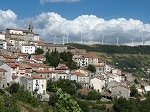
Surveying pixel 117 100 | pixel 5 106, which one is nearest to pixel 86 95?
pixel 117 100

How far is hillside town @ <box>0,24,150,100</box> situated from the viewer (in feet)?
182

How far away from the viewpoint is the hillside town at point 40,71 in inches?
2186

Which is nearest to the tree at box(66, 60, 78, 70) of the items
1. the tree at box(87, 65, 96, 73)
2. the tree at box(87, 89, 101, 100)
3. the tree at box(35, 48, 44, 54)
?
the tree at box(87, 65, 96, 73)

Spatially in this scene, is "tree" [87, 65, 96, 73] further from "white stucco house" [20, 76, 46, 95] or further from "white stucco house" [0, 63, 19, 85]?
"white stucco house" [0, 63, 19, 85]

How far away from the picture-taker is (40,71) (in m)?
60.5

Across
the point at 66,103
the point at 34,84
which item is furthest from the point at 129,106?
the point at 66,103

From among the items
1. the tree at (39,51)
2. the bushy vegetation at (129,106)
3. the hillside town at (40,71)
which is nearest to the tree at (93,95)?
the hillside town at (40,71)

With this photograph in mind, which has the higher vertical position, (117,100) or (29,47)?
(29,47)

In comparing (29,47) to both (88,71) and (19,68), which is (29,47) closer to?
(88,71)

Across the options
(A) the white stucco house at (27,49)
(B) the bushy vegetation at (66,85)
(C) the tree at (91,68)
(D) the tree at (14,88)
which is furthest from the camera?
(A) the white stucco house at (27,49)

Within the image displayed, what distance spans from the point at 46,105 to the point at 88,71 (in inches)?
904

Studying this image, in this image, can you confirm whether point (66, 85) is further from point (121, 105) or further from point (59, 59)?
point (59, 59)

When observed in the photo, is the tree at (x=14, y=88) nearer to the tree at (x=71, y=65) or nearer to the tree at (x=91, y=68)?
the tree at (x=71, y=65)

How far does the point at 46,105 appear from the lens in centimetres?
4984
